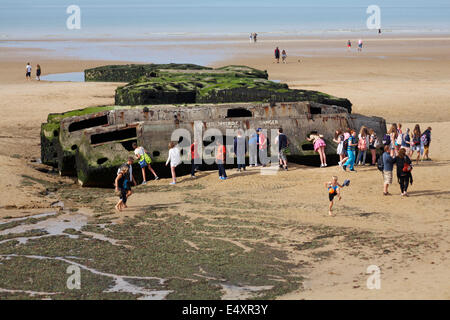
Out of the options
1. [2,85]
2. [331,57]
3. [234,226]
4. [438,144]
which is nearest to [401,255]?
[234,226]

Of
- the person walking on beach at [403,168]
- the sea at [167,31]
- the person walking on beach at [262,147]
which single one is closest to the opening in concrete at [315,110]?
the person walking on beach at [262,147]

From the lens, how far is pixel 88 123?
26125mm

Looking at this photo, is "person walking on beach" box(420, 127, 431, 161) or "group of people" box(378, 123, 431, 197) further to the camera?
"person walking on beach" box(420, 127, 431, 161)

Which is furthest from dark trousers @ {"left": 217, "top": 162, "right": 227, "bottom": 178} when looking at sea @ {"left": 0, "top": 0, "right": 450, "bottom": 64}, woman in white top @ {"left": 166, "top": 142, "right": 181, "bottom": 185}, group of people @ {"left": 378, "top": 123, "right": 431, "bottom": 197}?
sea @ {"left": 0, "top": 0, "right": 450, "bottom": 64}

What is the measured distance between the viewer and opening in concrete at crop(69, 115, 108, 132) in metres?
25.7

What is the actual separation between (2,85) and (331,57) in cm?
3159

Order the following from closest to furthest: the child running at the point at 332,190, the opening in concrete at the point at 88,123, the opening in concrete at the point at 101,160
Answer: the child running at the point at 332,190, the opening in concrete at the point at 101,160, the opening in concrete at the point at 88,123

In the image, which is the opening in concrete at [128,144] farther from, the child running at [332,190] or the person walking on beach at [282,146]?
the child running at [332,190]

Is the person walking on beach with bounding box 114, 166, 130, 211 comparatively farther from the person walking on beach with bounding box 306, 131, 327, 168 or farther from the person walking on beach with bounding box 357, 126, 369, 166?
the person walking on beach with bounding box 357, 126, 369, 166

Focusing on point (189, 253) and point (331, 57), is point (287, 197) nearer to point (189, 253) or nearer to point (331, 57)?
point (189, 253)

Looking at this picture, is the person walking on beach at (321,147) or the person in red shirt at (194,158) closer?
the person in red shirt at (194,158)

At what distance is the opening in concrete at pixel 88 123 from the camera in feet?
84.4

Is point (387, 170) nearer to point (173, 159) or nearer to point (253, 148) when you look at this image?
point (253, 148)

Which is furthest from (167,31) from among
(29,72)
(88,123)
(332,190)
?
(332,190)
